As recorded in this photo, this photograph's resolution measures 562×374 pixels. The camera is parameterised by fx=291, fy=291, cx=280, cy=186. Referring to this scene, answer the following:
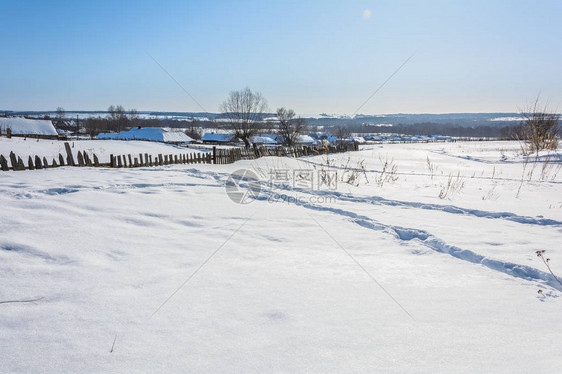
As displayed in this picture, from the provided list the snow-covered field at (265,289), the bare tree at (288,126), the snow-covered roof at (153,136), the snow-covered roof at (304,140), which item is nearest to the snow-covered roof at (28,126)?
the snow-covered roof at (153,136)

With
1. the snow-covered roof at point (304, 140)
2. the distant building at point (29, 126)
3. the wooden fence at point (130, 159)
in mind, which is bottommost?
the wooden fence at point (130, 159)

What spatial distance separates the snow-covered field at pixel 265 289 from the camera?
1486 millimetres

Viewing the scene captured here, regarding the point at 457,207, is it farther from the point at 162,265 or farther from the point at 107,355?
the point at 107,355

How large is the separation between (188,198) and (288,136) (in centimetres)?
5195

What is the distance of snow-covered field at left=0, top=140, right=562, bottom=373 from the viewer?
149 cm

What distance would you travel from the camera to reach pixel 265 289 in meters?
2.23

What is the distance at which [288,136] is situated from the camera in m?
55.9

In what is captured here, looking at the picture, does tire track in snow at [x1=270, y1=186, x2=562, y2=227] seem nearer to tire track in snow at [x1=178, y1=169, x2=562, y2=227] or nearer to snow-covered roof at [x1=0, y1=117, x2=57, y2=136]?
tire track in snow at [x1=178, y1=169, x2=562, y2=227]

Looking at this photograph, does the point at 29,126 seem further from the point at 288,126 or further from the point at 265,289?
the point at 265,289

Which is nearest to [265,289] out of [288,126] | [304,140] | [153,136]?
[288,126]

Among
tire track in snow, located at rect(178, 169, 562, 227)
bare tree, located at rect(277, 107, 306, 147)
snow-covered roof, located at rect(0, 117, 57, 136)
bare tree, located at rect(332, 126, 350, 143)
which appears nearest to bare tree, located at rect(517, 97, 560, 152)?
tire track in snow, located at rect(178, 169, 562, 227)

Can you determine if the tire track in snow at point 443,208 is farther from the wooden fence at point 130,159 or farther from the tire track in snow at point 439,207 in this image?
the wooden fence at point 130,159

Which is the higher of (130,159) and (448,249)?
(130,159)

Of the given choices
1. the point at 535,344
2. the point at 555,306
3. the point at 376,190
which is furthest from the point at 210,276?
the point at 376,190
